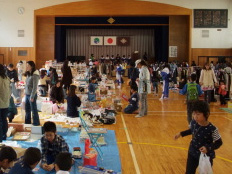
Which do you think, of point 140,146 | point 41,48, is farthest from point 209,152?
point 41,48

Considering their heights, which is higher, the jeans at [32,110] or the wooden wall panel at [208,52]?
the wooden wall panel at [208,52]

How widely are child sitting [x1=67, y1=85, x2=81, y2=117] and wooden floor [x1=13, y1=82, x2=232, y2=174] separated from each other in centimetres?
95

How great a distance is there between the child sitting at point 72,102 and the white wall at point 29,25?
17.5m

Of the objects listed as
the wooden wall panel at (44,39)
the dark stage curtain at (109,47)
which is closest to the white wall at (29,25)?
the wooden wall panel at (44,39)

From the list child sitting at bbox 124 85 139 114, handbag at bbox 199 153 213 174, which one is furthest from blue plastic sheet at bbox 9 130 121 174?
child sitting at bbox 124 85 139 114

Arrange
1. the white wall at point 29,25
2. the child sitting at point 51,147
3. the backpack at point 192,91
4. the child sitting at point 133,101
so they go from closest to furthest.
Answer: the child sitting at point 51,147, the backpack at point 192,91, the child sitting at point 133,101, the white wall at point 29,25

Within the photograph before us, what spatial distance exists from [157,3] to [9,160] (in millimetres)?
22221

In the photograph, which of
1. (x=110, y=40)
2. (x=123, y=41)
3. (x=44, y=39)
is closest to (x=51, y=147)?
(x=44, y=39)

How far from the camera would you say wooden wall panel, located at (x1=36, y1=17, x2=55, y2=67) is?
26203 millimetres

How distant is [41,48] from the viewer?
26453mm

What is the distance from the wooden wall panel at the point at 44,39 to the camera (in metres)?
26.2

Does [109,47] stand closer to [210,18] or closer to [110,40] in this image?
[110,40]

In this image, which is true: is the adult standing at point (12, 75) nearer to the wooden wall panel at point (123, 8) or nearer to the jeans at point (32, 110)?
the jeans at point (32, 110)

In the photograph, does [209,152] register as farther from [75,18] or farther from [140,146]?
[75,18]
